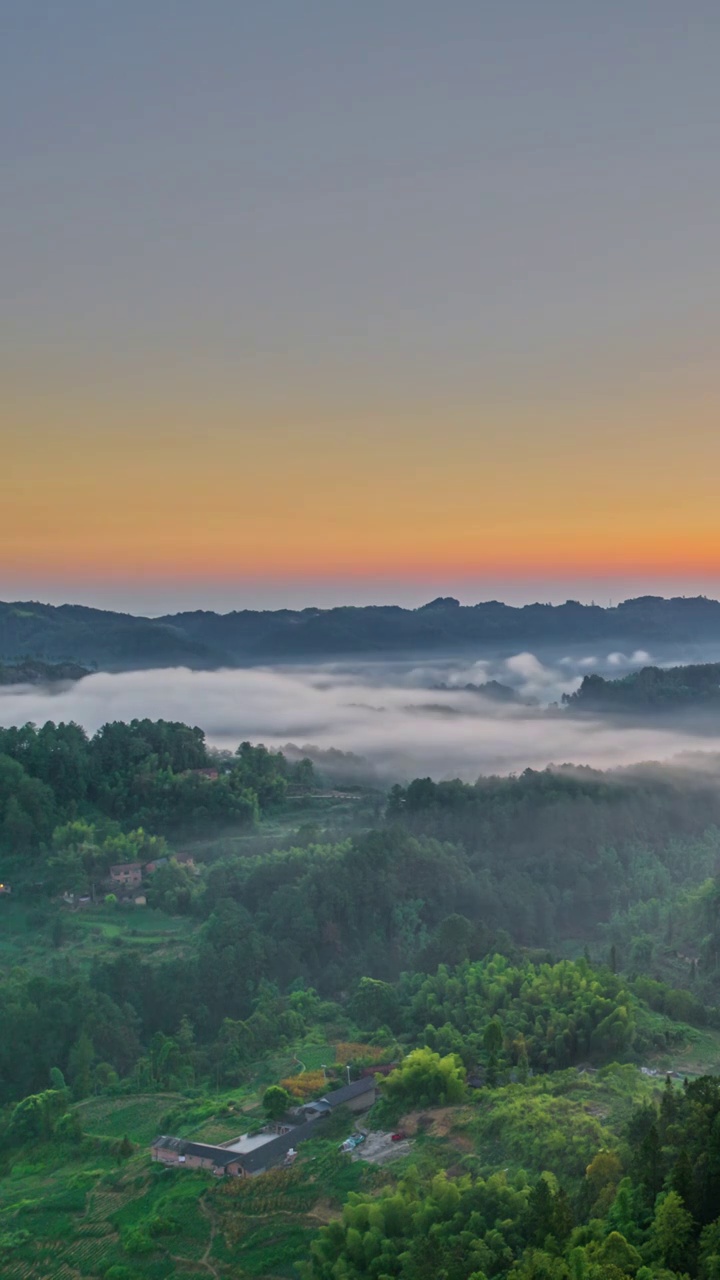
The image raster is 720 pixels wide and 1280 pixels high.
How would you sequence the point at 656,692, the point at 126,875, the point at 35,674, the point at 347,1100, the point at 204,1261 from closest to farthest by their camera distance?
the point at 204,1261, the point at 347,1100, the point at 126,875, the point at 656,692, the point at 35,674

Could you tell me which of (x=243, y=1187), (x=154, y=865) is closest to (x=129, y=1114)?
(x=243, y=1187)

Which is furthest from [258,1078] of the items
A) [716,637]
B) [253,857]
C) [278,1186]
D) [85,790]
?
[716,637]

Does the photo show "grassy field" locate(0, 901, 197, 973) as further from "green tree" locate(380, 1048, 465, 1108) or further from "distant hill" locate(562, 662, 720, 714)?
"distant hill" locate(562, 662, 720, 714)

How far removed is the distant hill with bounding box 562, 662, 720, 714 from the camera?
73375 millimetres

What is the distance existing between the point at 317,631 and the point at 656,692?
46.5 metres

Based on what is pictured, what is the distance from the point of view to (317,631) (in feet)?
378

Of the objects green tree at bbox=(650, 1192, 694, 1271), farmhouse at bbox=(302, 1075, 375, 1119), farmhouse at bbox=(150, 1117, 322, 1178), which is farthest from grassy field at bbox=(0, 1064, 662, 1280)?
green tree at bbox=(650, 1192, 694, 1271)

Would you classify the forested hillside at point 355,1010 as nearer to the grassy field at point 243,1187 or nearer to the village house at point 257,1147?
the grassy field at point 243,1187

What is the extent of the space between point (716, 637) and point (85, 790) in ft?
290

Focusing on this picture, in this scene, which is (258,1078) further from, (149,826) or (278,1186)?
(149,826)

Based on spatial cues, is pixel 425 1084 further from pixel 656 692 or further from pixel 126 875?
pixel 656 692

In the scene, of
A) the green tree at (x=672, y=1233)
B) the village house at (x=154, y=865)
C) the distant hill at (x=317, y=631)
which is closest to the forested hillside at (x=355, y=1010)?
the green tree at (x=672, y=1233)

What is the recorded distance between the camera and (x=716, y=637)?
397 feet

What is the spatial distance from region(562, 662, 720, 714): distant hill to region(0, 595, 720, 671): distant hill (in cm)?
3693
